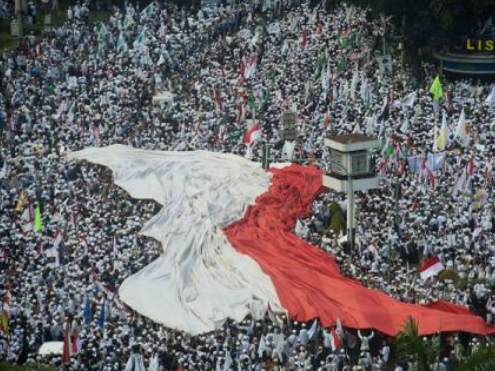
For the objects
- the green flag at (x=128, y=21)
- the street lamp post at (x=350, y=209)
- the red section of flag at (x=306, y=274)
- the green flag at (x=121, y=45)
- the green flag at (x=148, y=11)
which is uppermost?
the green flag at (x=148, y=11)

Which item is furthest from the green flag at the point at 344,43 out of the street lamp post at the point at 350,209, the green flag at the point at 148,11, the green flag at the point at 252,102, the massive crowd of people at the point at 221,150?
the street lamp post at the point at 350,209

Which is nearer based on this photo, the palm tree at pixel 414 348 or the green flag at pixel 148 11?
the palm tree at pixel 414 348

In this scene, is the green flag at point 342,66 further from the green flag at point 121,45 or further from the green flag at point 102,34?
the green flag at point 102,34

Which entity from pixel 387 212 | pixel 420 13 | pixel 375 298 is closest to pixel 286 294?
pixel 375 298

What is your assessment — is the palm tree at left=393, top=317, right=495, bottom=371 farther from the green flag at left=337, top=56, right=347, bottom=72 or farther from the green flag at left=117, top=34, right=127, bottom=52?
the green flag at left=117, top=34, right=127, bottom=52

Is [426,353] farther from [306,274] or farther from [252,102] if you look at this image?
[252,102]

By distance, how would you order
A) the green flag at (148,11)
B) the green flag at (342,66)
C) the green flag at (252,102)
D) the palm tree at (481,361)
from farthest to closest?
the green flag at (148,11) < the green flag at (342,66) < the green flag at (252,102) < the palm tree at (481,361)

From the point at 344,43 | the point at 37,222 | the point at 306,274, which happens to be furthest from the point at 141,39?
the point at 306,274
